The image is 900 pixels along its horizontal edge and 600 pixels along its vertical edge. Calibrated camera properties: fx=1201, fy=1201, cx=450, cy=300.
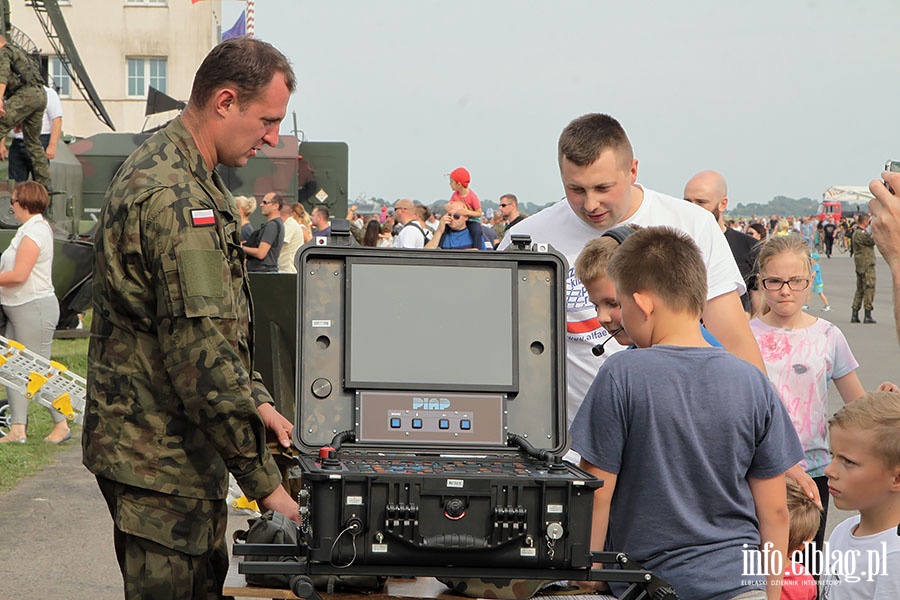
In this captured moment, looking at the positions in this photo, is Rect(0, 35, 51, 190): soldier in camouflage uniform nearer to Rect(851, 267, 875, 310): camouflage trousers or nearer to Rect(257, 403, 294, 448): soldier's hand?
Rect(257, 403, 294, 448): soldier's hand

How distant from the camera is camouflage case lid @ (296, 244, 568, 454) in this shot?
9.90 feet

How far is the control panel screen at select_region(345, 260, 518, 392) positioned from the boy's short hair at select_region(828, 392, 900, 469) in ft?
3.70

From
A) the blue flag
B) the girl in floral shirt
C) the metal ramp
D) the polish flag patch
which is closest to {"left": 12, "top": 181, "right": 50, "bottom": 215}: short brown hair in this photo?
the metal ramp

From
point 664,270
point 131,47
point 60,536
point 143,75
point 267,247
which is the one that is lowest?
point 60,536

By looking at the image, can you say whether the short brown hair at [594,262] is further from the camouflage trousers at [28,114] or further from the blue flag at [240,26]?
the blue flag at [240,26]

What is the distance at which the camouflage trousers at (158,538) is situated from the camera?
3295 mm

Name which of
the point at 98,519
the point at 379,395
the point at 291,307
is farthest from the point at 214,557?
the point at 98,519

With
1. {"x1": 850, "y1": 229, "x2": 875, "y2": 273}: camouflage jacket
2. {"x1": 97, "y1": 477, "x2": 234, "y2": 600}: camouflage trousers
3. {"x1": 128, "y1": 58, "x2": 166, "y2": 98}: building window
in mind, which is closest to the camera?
{"x1": 97, "y1": 477, "x2": 234, "y2": 600}: camouflage trousers

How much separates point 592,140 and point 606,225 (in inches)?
12.8

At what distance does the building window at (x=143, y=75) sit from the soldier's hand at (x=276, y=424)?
1727 inches

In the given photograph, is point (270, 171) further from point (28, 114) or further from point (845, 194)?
point (845, 194)

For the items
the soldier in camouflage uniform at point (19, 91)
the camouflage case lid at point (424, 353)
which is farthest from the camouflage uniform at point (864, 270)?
the camouflage case lid at point (424, 353)

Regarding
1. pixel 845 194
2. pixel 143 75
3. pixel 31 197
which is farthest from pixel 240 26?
pixel 845 194

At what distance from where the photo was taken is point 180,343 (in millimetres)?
3154
